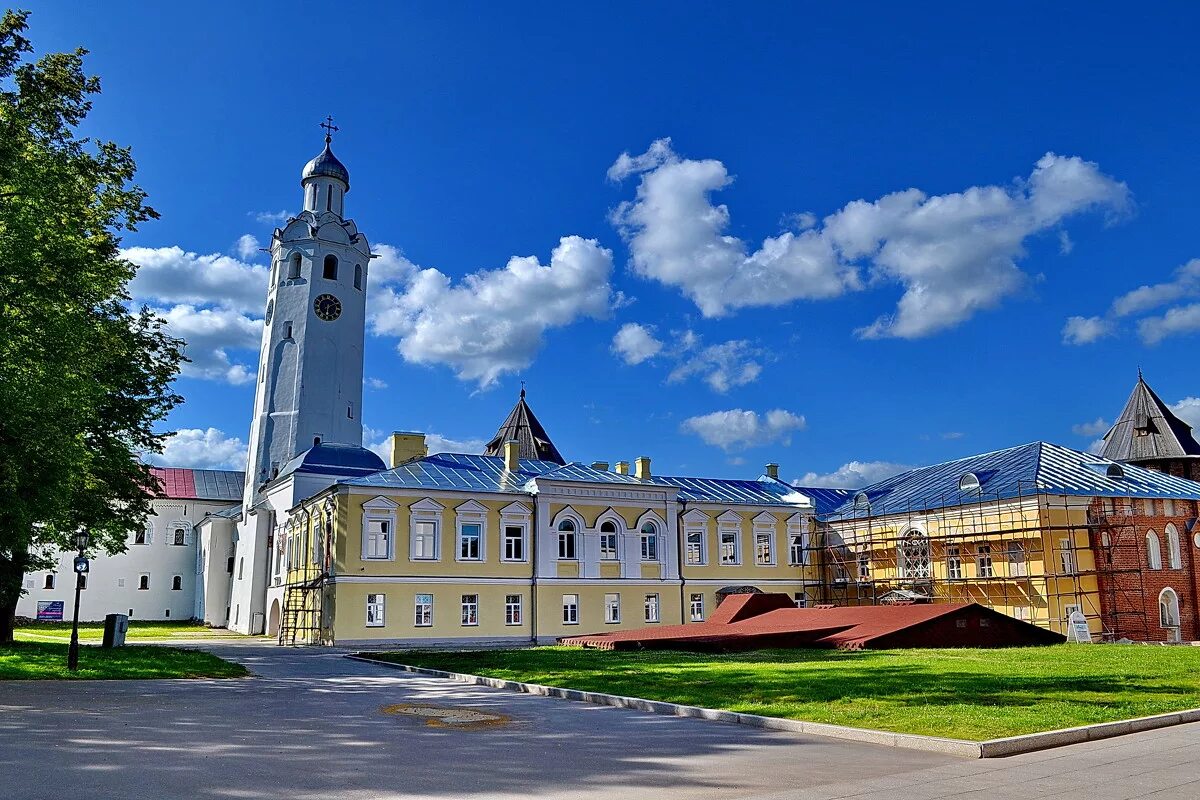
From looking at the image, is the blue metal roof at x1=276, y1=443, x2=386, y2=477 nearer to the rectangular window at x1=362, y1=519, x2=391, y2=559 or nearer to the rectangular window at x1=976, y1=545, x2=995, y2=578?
the rectangular window at x1=362, y1=519, x2=391, y2=559

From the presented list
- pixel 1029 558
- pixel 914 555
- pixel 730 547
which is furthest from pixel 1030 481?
pixel 730 547

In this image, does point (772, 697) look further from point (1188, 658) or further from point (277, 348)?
point (277, 348)

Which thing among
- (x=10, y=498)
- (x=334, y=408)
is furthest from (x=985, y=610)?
(x=334, y=408)

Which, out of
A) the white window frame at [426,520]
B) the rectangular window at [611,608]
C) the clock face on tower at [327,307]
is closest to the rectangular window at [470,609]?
the white window frame at [426,520]

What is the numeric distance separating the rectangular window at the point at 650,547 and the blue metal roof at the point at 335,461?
1461cm

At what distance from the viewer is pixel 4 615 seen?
25.6 m

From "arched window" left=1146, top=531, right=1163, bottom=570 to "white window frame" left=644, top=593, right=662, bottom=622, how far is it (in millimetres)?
19313

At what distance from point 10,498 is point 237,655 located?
1202 cm

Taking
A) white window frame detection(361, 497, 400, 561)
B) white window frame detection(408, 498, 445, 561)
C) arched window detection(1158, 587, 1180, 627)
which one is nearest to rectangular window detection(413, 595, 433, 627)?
white window frame detection(408, 498, 445, 561)

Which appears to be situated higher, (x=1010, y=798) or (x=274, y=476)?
(x=274, y=476)

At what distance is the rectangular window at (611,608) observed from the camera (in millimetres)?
39688

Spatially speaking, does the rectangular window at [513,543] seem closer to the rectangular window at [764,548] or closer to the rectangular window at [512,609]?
the rectangular window at [512,609]

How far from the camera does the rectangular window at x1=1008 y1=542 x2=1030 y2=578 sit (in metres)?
36.4

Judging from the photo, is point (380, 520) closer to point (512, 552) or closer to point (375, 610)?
point (375, 610)
